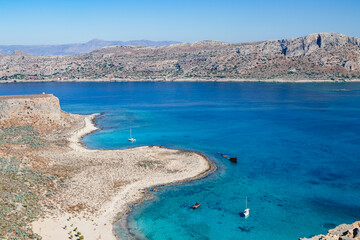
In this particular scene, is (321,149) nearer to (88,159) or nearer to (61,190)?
(88,159)

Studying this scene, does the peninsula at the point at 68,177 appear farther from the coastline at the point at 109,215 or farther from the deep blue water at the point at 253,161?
the deep blue water at the point at 253,161

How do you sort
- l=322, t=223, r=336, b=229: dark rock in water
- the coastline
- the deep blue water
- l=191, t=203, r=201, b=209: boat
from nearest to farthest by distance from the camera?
the coastline, l=322, t=223, r=336, b=229: dark rock in water, the deep blue water, l=191, t=203, r=201, b=209: boat

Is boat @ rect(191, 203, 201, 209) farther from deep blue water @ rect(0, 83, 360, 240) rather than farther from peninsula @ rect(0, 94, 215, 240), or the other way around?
peninsula @ rect(0, 94, 215, 240)

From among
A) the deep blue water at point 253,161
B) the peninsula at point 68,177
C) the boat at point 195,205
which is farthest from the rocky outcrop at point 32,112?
the boat at point 195,205

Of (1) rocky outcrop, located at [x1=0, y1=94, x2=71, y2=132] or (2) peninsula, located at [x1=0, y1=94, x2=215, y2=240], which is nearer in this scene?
(2) peninsula, located at [x1=0, y1=94, x2=215, y2=240]

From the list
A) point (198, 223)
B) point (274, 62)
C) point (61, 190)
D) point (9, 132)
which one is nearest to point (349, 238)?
point (198, 223)

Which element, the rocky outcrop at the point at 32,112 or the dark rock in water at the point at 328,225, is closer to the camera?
the dark rock in water at the point at 328,225

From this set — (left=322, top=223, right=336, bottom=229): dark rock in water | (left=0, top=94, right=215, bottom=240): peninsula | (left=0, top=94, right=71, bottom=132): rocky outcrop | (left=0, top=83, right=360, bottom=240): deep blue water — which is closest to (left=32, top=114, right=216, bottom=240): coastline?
(left=0, top=94, right=215, bottom=240): peninsula
